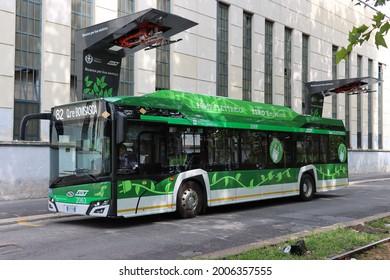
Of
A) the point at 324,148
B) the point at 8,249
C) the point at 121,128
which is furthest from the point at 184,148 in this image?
the point at 324,148

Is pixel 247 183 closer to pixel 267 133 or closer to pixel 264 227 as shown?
pixel 267 133

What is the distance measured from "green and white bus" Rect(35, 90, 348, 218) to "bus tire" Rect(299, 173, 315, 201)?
0.12 m

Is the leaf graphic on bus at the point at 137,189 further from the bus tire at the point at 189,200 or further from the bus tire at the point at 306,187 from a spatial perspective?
the bus tire at the point at 306,187

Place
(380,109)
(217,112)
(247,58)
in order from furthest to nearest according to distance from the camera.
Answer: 1. (380,109)
2. (247,58)
3. (217,112)

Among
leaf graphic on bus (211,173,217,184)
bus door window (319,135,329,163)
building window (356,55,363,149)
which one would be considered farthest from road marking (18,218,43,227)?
building window (356,55,363,149)

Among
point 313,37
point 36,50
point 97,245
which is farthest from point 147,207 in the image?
point 313,37

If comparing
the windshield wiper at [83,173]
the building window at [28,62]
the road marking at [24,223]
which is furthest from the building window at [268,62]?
the windshield wiper at [83,173]

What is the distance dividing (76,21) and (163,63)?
507cm

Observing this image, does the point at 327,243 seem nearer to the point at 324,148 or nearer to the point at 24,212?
the point at 24,212

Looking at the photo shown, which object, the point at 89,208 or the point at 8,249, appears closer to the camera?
the point at 8,249

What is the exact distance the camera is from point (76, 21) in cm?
1777

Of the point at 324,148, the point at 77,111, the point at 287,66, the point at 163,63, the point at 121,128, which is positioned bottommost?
the point at 324,148

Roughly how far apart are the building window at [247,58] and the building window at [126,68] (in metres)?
8.56

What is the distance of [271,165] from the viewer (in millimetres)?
13859
